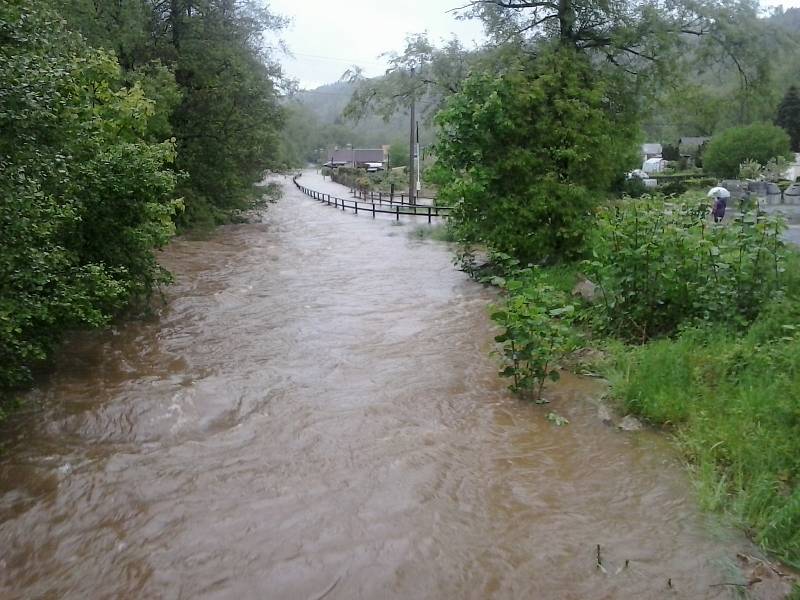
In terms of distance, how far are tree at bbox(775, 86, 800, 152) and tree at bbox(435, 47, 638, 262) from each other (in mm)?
39904

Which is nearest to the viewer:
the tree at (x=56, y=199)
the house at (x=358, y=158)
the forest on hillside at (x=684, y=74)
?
the tree at (x=56, y=199)

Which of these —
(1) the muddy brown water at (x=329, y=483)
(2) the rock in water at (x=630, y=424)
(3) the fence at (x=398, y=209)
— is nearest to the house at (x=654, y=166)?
(3) the fence at (x=398, y=209)

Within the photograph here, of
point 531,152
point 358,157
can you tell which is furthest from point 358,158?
point 531,152

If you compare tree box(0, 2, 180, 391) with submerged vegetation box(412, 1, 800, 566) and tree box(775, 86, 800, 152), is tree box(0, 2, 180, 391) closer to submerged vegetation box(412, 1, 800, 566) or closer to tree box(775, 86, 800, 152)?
submerged vegetation box(412, 1, 800, 566)

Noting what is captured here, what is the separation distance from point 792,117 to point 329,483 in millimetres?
51932

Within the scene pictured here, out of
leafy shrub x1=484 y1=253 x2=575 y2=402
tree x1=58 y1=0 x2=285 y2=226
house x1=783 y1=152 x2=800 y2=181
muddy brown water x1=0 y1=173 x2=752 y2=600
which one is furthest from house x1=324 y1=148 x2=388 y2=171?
leafy shrub x1=484 y1=253 x2=575 y2=402

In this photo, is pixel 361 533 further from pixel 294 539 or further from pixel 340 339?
pixel 340 339

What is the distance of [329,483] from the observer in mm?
6344

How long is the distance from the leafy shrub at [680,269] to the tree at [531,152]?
15.4 ft

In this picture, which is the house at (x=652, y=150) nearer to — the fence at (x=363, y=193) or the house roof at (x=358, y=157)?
the fence at (x=363, y=193)

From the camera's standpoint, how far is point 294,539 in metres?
5.41

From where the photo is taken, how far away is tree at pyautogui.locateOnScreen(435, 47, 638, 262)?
1454 cm

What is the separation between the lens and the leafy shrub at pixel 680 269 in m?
8.34

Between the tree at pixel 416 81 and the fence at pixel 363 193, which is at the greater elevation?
the tree at pixel 416 81
